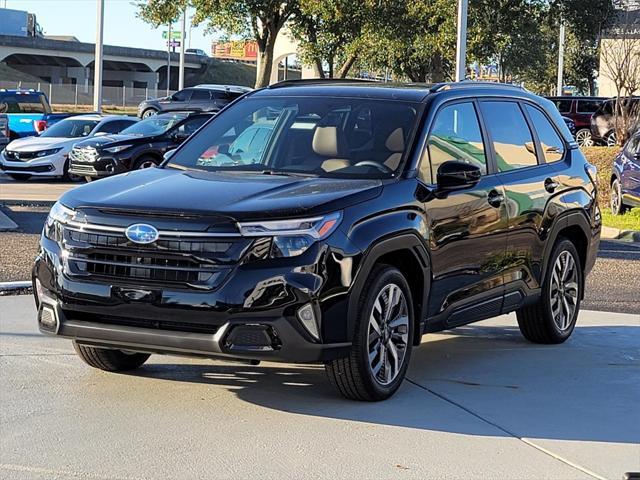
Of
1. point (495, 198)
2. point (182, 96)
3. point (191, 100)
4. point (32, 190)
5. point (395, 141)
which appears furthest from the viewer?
point (182, 96)

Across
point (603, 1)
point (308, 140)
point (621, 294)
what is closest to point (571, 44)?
point (603, 1)

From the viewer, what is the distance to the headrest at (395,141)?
6886mm

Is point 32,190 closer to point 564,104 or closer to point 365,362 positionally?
point 365,362

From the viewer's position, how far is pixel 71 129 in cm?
2459

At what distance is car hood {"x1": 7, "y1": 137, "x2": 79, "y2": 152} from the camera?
→ 75.8 ft

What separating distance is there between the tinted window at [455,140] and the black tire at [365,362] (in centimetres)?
82

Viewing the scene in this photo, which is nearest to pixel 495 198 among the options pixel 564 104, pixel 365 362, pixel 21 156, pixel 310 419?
pixel 365 362

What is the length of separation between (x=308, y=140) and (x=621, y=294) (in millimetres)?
5251

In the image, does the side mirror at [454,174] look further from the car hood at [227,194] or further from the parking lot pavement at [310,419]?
the parking lot pavement at [310,419]

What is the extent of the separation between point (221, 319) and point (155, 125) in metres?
17.4

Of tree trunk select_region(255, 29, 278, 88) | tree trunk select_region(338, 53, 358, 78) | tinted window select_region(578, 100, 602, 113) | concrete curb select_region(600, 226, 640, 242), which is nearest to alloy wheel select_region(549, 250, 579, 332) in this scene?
concrete curb select_region(600, 226, 640, 242)

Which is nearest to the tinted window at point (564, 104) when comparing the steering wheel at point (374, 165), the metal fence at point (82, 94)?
the steering wheel at point (374, 165)

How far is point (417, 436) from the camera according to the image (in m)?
5.82

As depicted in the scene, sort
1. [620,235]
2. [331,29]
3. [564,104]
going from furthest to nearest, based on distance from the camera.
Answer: [564,104], [331,29], [620,235]
